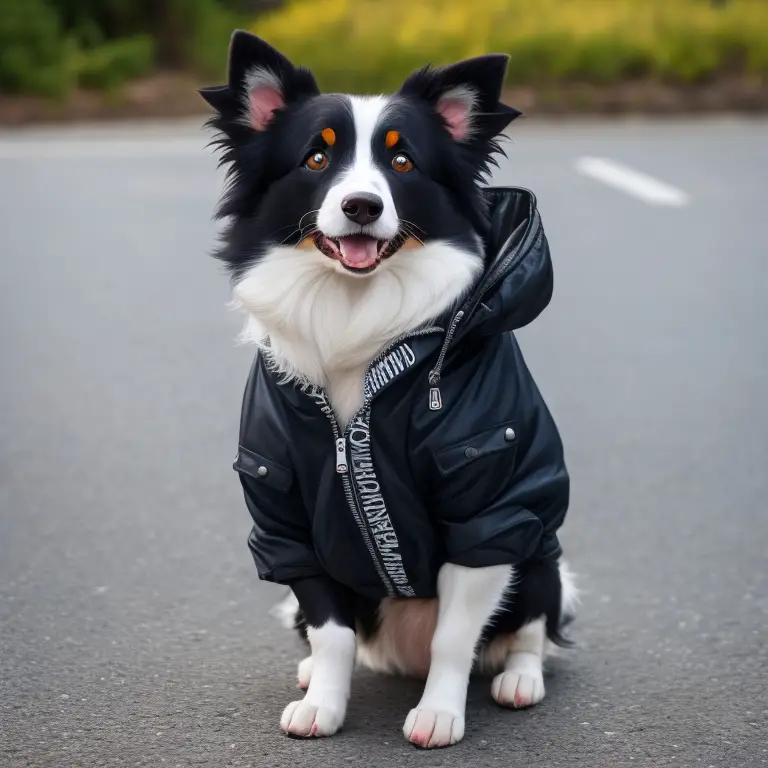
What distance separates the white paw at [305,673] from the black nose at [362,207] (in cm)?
113

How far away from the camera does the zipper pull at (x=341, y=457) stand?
3262 mm

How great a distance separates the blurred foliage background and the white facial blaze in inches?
571

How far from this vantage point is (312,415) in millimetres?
3334

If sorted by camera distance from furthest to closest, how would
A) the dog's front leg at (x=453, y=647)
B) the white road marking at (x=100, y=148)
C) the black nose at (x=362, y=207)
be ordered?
the white road marking at (x=100, y=148) < the dog's front leg at (x=453, y=647) < the black nose at (x=362, y=207)

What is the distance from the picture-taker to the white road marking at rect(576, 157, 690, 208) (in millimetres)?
11508

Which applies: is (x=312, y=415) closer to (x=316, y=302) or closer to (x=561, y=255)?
(x=316, y=302)

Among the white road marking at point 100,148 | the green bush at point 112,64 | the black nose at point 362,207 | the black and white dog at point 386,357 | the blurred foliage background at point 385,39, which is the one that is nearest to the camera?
the black nose at point 362,207

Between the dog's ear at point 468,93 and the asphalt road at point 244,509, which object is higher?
the dog's ear at point 468,93

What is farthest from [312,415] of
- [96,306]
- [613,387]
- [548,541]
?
[96,306]

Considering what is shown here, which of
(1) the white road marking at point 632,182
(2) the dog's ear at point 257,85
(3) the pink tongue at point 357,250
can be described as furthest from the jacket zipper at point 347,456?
(1) the white road marking at point 632,182

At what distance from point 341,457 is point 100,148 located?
37.9ft

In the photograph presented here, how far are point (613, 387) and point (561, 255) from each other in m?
2.87

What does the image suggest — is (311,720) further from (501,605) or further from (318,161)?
(318,161)

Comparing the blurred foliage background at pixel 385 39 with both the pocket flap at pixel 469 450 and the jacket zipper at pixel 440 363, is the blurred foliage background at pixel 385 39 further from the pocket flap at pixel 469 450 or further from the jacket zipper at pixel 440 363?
the pocket flap at pixel 469 450
